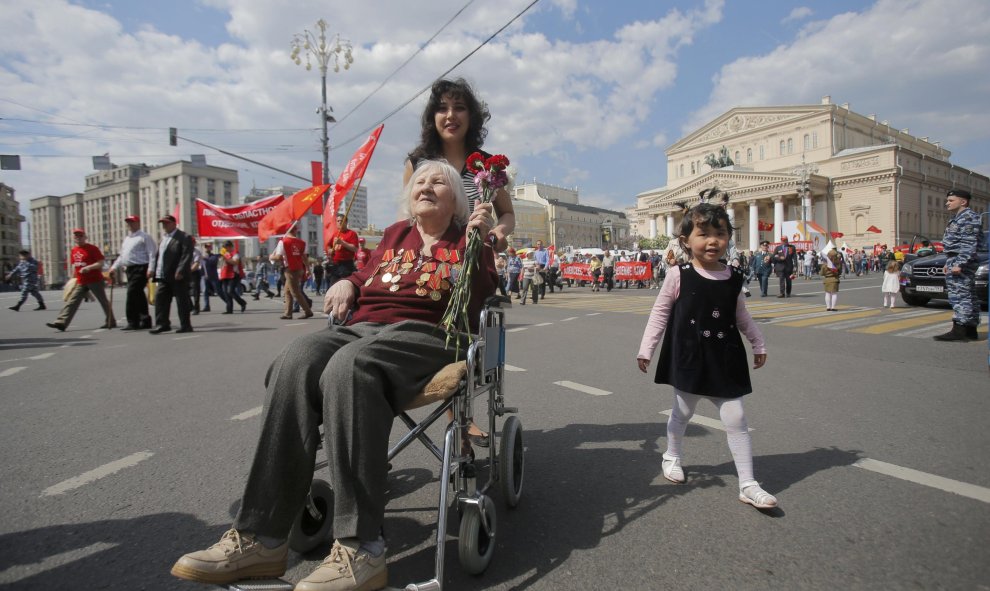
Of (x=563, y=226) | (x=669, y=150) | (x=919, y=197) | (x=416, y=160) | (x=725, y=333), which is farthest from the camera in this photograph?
(x=563, y=226)

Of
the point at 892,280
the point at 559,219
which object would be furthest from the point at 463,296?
the point at 559,219

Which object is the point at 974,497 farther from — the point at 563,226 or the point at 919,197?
the point at 563,226

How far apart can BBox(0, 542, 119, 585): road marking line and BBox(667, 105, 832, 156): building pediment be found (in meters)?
93.7

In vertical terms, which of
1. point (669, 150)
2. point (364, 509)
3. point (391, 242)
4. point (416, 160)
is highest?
point (669, 150)

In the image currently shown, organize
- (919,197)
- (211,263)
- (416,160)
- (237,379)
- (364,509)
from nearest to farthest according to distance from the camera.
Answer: (364,509) < (416,160) < (237,379) < (211,263) < (919,197)

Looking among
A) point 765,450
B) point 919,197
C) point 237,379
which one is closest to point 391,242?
point 765,450

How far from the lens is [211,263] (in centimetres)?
1499

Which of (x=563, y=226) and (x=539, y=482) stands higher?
(x=563, y=226)

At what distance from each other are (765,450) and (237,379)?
16.1 ft

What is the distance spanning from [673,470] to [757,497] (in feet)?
1.49

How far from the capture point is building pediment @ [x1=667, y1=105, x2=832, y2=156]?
80562 mm

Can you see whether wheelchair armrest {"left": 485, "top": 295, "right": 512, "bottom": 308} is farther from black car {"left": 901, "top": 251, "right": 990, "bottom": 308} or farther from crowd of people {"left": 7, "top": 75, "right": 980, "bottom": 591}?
black car {"left": 901, "top": 251, "right": 990, "bottom": 308}

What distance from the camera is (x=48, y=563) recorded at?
6.88 feet

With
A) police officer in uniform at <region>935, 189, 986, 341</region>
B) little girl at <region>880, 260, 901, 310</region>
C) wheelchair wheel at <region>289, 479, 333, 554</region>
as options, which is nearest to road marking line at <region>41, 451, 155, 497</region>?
wheelchair wheel at <region>289, 479, 333, 554</region>
